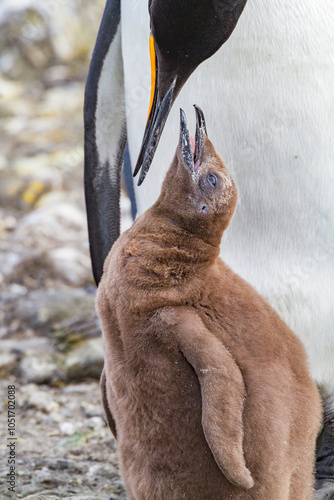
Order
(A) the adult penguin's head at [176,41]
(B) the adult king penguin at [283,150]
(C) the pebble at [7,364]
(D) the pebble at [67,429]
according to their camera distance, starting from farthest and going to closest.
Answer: (C) the pebble at [7,364]
(D) the pebble at [67,429]
(B) the adult king penguin at [283,150]
(A) the adult penguin's head at [176,41]

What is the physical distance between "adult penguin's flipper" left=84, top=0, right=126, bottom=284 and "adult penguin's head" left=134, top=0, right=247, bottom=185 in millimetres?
667

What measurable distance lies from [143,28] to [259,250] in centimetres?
67

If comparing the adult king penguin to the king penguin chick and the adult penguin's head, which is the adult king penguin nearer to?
the adult penguin's head

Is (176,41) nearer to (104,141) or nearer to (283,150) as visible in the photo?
(283,150)

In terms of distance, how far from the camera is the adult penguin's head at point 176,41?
155 cm

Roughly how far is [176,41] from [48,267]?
2735mm

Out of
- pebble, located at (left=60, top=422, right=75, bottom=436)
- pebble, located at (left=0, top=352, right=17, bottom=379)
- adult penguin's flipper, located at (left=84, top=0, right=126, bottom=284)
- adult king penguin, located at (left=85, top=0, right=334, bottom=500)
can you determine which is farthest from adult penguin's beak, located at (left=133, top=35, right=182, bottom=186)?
pebble, located at (left=0, top=352, right=17, bottom=379)

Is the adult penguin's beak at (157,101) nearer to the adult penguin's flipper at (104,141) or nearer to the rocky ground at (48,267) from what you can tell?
the adult penguin's flipper at (104,141)

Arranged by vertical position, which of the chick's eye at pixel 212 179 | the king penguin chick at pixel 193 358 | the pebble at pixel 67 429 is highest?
the chick's eye at pixel 212 179

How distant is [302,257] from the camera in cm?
185

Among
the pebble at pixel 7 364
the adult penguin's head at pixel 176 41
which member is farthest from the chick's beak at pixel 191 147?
the pebble at pixel 7 364

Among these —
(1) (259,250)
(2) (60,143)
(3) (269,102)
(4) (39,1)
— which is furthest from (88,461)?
(4) (39,1)

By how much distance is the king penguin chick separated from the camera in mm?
1305

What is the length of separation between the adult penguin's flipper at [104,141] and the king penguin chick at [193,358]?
0.93 meters
